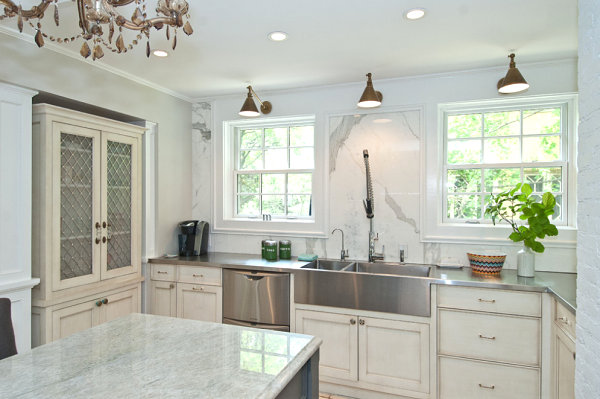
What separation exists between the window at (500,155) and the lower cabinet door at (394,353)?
1.09m

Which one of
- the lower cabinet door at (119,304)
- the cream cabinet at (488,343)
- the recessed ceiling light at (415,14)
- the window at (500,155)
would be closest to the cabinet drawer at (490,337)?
the cream cabinet at (488,343)

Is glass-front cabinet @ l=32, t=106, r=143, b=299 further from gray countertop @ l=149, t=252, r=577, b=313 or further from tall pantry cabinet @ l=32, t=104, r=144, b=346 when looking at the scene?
gray countertop @ l=149, t=252, r=577, b=313

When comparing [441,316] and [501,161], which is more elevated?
[501,161]

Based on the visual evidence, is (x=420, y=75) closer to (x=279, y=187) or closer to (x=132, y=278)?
(x=279, y=187)

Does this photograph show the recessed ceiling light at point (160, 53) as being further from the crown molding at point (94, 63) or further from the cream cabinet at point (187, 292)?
the cream cabinet at point (187, 292)

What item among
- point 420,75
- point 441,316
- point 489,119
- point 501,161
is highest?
point 420,75

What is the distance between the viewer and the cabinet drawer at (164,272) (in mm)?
3404

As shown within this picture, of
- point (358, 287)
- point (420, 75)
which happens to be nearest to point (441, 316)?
Result: point (358, 287)

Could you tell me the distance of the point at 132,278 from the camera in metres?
3.21

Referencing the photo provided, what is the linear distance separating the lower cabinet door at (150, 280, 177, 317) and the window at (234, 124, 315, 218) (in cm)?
101

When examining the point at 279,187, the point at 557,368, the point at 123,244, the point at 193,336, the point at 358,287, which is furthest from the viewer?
the point at 279,187

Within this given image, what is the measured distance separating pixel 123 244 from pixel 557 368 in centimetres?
315

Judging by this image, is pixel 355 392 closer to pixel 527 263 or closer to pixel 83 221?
pixel 527 263

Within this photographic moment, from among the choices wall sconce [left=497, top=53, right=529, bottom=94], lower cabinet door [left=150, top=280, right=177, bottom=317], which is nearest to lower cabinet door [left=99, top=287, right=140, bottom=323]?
lower cabinet door [left=150, top=280, right=177, bottom=317]
